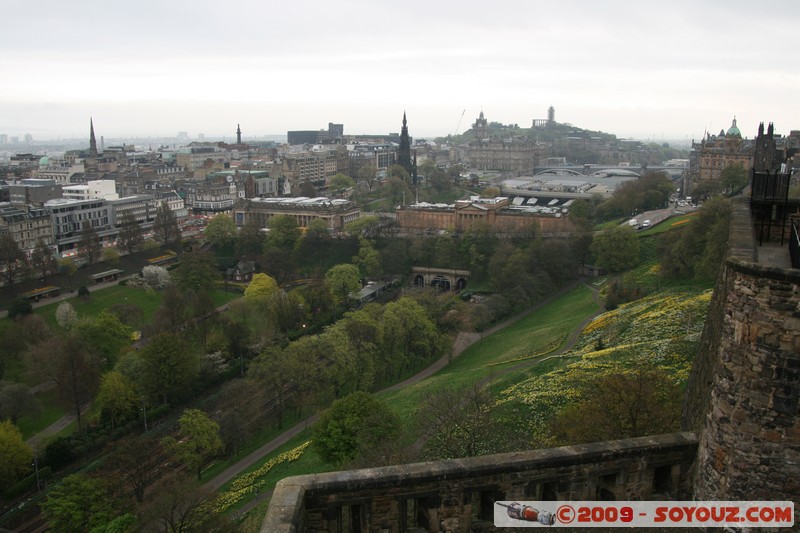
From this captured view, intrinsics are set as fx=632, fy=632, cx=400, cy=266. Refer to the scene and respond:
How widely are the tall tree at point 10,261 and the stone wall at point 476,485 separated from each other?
58.2m

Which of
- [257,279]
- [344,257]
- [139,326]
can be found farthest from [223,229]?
[139,326]

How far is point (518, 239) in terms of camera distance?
238ft

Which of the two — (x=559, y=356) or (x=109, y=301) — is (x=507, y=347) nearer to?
(x=559, y=356)

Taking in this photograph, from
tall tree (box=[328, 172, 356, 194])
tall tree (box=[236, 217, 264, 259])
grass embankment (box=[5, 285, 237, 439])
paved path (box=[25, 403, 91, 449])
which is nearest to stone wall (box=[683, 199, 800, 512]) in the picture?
paved path (box=[25, 403, 91, 449])

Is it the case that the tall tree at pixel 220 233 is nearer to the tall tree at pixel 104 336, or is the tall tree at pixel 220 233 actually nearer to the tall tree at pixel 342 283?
the tall tree at pixel 342 283

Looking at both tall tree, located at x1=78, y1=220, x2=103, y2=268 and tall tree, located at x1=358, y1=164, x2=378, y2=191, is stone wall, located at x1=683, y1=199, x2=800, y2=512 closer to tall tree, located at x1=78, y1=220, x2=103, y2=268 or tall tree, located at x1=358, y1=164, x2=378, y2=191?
tall tree, located at x1=78, y1=220, x2=103, y2=268

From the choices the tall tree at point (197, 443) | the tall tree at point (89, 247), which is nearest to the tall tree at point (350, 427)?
the tall tree at point (197, 443)

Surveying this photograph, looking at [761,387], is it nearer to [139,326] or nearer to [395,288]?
[139,326]

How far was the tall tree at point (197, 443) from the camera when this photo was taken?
1198 inches

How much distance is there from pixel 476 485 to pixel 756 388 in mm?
3277

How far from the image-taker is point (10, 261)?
56406 millimetres

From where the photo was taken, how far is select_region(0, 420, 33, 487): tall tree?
30.0 m

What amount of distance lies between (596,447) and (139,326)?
49.0m

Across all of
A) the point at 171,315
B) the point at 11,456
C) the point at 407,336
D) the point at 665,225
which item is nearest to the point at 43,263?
the point at 171,315
